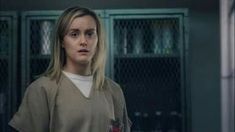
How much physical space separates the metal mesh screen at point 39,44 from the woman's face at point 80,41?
1.32 metres

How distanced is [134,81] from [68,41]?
139 centimetres

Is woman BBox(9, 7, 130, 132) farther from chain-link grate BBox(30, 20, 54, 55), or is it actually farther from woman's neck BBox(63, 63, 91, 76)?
chain-link grate BBox(30, 20, 54, 55)

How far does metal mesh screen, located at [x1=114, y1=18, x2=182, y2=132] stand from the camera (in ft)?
9.87

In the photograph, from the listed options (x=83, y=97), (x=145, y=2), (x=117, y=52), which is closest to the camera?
(x=83, y=97)

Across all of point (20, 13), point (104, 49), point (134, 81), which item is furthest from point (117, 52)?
point (104, 49)

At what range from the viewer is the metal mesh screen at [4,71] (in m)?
3.00

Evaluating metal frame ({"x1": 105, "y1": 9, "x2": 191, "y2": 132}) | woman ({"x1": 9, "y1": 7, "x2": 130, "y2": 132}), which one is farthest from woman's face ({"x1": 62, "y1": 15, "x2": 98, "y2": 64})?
metal frame ({"x1": 105, "y1": 9, "x2": 191, "y2": 132})

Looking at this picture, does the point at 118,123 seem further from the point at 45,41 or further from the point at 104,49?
the point at 45,41

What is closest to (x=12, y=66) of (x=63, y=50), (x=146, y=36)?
(x=146, y=36)

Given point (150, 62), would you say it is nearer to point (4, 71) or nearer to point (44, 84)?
point (4, 71)

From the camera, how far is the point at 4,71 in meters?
3.03

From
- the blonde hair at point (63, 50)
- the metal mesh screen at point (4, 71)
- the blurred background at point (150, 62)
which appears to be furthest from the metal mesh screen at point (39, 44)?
the blonde hair at point (63, 50)

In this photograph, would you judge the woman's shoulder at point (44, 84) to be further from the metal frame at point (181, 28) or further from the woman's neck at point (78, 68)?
the metal frame at point (181, 28)

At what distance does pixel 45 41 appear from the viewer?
303 cm
